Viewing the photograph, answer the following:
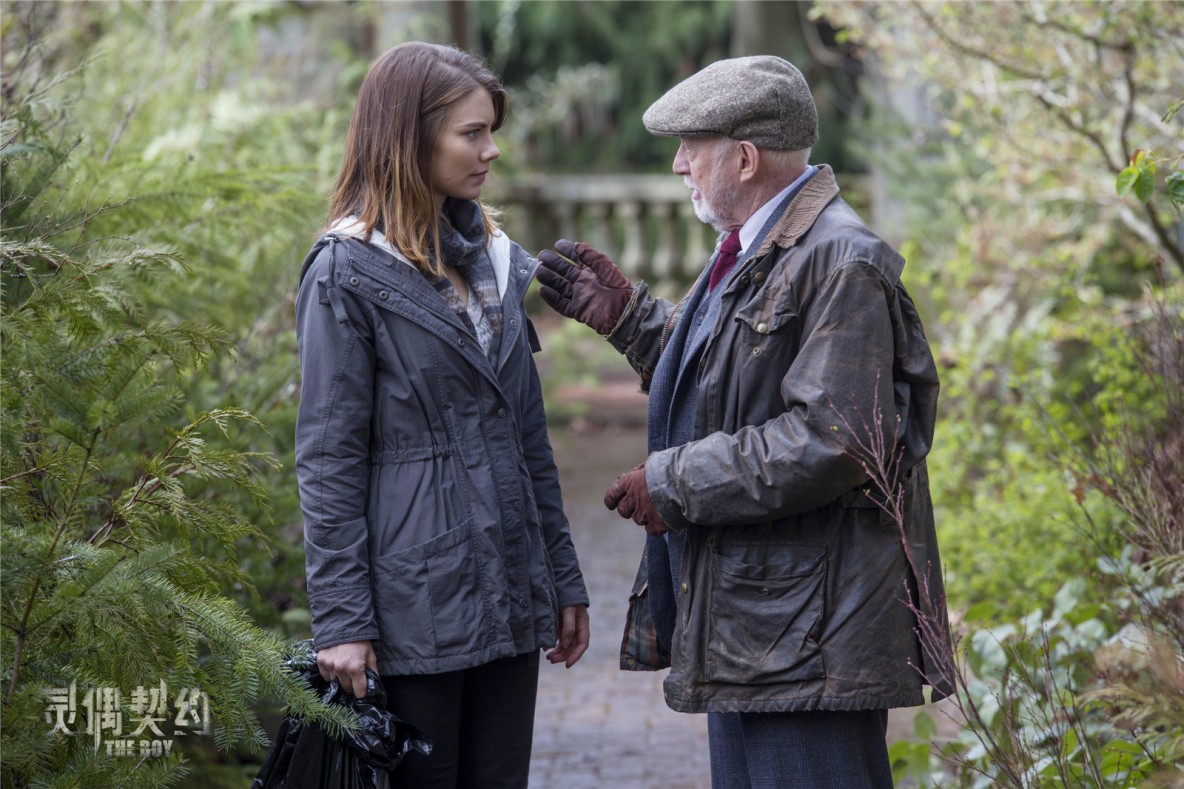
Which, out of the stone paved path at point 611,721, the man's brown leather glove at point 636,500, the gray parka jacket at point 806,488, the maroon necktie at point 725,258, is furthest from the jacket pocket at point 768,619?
the stone paved path at point 611,721

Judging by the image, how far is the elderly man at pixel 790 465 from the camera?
2.71m

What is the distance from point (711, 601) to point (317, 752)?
2.91ft

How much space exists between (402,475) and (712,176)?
3.11 ft

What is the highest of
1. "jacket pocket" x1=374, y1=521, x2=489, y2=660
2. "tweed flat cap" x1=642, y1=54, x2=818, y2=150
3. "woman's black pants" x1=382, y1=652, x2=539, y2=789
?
"tweed flat cap" x1=642, y1=54, x2=818, y2=150

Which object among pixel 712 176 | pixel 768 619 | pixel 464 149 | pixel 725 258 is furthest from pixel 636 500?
pixel 464 149

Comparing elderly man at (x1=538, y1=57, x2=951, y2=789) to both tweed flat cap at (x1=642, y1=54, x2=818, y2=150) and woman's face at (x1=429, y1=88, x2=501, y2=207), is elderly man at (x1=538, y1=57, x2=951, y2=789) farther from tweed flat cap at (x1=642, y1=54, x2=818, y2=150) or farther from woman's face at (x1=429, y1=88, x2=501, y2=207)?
woman's face at (x1=429, y1=88, x2=501, y2=207)

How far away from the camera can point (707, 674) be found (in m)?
2.85

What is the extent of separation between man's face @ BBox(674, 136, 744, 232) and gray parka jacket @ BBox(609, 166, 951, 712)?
146 millimetres

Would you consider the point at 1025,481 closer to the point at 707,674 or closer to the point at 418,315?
the point at 707,674

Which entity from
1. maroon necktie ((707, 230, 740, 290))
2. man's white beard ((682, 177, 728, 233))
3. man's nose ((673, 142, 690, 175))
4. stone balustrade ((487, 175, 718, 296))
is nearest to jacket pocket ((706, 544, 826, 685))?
maroon necktie ((707, 230, 740, 290))

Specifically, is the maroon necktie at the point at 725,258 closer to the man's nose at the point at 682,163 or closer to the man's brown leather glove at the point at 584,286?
the man's nose at the point at 682,163

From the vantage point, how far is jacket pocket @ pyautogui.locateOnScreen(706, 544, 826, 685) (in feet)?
9.04

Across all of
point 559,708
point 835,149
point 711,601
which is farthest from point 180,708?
point 835,149

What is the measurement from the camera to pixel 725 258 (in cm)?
307
